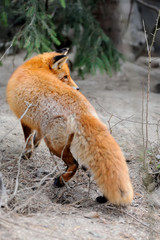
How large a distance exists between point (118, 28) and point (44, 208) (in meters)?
8.01

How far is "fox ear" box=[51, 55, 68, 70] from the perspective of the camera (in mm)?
4938

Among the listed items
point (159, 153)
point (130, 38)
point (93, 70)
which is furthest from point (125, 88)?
point (130, 38)

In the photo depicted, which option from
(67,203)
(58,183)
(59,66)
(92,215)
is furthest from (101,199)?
(59,66)

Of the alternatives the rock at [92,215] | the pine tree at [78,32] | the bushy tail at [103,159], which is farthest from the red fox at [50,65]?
the pine tree at [78,32]

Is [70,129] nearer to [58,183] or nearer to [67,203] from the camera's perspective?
[58,183]

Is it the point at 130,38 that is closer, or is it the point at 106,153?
the point at 106,153

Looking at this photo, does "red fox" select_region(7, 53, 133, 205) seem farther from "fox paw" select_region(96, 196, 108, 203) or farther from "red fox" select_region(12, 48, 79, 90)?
"fox paw" select_region(96, 196, 108, 203)

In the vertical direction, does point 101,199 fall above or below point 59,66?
below

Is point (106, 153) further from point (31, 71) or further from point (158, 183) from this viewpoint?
point (31, 71)

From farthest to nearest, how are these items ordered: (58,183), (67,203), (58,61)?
(58,61), (58,183), (67,203)

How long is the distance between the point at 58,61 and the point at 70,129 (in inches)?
59.0

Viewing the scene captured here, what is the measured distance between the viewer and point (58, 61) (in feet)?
16.3

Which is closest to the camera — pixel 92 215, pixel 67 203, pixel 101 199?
pixel 92 215

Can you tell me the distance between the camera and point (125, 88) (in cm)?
949
